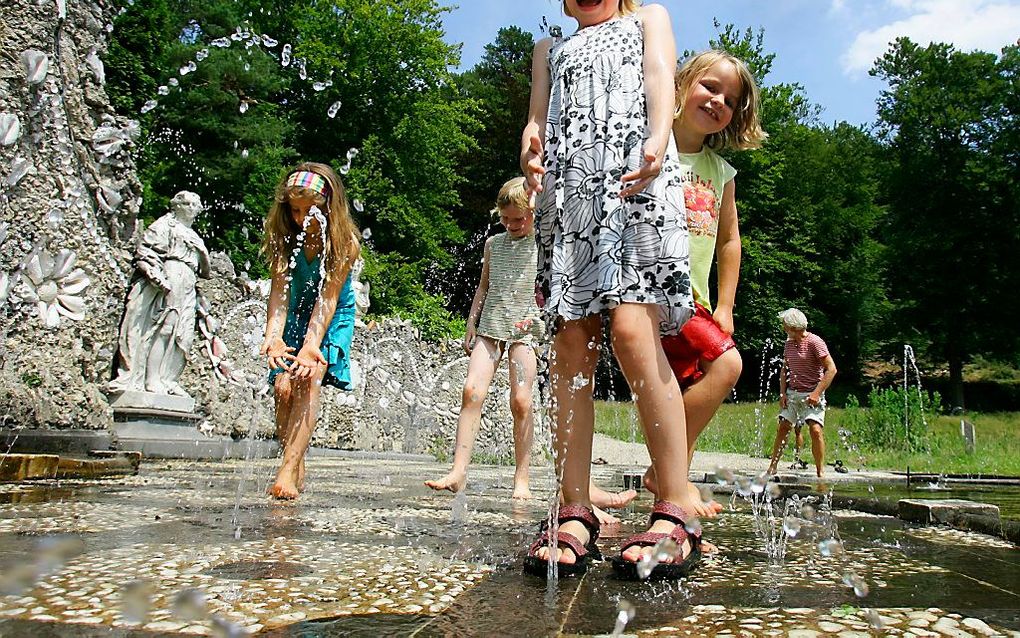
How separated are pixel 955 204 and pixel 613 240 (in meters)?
35.6

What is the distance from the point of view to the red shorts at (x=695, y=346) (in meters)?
2.90

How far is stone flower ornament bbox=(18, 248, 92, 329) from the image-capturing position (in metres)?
6.08

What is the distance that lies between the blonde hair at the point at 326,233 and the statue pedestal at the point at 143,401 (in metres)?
4.86

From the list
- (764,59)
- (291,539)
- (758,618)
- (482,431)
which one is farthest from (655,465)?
(764,59)

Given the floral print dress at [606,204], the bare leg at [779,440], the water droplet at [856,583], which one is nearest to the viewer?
the water droplet at [856,583]

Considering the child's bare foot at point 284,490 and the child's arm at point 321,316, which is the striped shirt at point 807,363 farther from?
the child's bare foot at point 284,490

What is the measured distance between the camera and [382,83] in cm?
2675

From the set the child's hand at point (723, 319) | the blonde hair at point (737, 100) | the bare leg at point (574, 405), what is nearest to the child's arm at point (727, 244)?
the child's hand at point (723, 319)

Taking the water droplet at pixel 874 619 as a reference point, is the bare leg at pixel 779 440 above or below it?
above

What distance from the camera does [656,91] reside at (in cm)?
246

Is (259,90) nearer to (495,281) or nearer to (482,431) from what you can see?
(482,431)

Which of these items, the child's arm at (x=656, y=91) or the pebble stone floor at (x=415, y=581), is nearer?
the pebble stone floor at (x=415, y=581)

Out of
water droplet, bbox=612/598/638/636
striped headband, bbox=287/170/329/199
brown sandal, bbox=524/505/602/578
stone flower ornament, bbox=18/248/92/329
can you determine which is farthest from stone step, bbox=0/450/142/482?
water droplet, bbox=612/598/638/636

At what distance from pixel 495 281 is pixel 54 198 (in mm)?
3845
